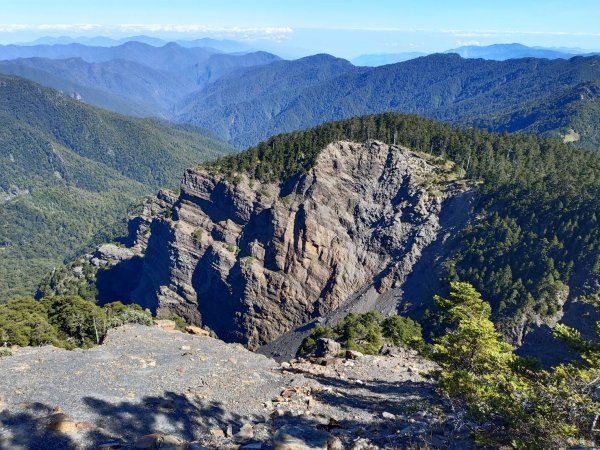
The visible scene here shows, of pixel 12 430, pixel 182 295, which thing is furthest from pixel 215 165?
pixel 12 430

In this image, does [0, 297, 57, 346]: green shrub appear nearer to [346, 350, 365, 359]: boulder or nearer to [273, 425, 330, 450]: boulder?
[346, 350, 365, 359]: boulder

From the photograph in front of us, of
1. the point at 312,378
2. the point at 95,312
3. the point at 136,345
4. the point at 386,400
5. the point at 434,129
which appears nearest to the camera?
the point at 386,400

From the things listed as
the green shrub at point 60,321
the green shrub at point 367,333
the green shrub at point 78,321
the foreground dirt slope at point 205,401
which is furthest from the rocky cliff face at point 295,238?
the foreground dirt slope at point 205,401

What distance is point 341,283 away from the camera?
94.2m

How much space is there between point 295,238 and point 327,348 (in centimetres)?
4236

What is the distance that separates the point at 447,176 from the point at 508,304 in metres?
36.2

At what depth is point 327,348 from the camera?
5459cm

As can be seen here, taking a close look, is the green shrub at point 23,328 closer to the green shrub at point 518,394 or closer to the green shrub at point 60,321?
the green shrub at point 60,321

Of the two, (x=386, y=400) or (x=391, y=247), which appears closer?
(x=386, y=400)

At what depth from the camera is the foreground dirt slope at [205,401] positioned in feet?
72.3

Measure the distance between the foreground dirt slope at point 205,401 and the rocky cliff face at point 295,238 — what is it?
47202mm

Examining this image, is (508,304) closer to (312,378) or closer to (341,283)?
Answer: (341,283)

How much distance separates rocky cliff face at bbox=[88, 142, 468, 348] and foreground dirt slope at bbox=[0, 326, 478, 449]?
47.2 meters

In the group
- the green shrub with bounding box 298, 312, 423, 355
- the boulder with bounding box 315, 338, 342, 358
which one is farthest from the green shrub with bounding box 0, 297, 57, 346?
the green shrub with bounding box 298, 312, 423, 355
